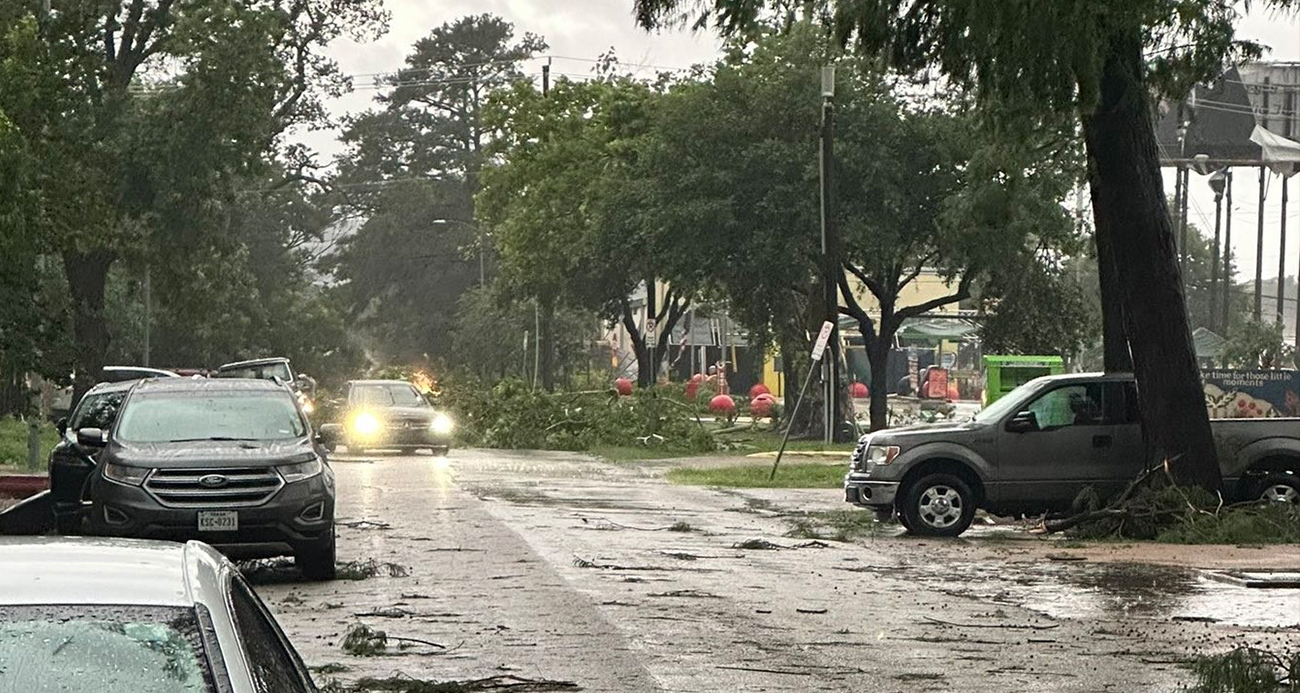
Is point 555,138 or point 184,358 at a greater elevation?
point 555,138

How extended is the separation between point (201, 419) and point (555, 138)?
151 ft

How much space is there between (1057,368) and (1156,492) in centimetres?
2509

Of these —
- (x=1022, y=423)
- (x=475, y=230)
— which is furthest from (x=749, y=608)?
(x=475, y=230)

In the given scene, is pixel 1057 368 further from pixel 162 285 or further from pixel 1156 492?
pixel 1156 492

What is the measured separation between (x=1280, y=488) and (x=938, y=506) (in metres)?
3.73

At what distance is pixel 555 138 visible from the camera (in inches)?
2525

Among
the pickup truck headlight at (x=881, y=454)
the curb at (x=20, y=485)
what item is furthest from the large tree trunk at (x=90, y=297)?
the pickup truck headlight at (x=881, y=454)

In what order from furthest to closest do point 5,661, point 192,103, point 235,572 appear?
point 192,103
point 235,572
point 5,661

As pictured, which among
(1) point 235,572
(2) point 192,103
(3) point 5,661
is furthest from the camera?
(2) point 192,103

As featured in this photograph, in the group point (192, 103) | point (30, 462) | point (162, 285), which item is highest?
point (192, 103)

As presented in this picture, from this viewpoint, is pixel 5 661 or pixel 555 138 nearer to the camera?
pixel 5 661

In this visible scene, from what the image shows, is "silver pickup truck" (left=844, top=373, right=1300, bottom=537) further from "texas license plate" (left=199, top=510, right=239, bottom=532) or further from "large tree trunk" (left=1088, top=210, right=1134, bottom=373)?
"texas license plate" (left=199, top=510, right=239, bottom=532)

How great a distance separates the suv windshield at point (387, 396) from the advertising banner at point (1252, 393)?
16.1m

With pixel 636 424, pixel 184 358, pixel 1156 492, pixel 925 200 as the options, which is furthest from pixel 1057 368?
pixel 184 358
